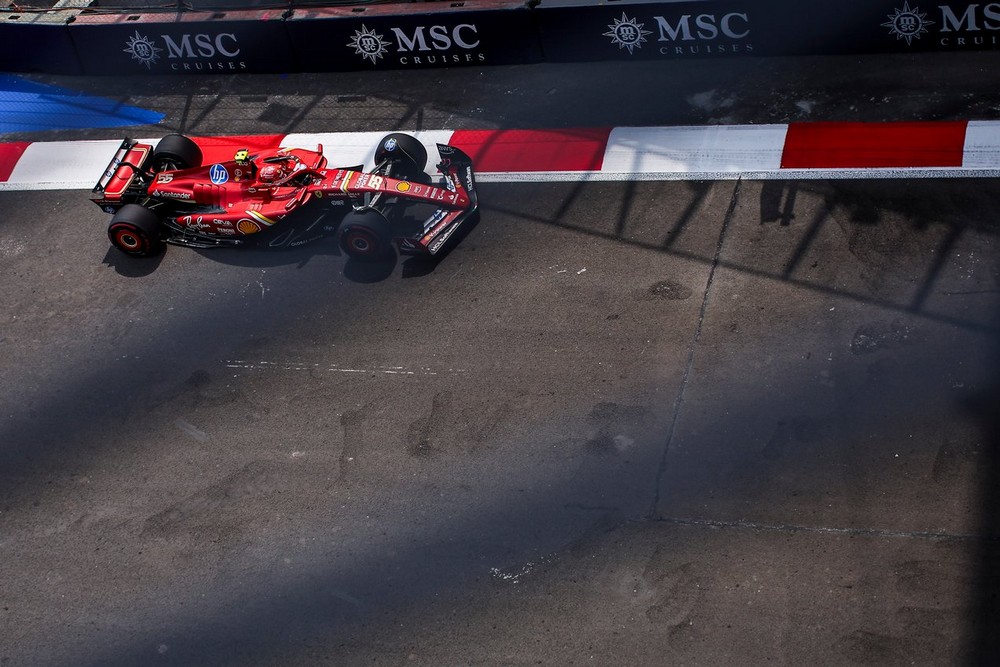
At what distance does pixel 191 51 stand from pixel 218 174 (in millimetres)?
3934

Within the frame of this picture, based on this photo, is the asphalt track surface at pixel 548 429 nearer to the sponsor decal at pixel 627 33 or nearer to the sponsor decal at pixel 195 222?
the sponsor decal at pixel 195 222

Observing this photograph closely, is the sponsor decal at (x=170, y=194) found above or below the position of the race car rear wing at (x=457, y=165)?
A: above

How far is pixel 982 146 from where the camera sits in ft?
39.7

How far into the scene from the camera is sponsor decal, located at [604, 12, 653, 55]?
1416cm

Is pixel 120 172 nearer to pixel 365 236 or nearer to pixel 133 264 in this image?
pixel 133 264

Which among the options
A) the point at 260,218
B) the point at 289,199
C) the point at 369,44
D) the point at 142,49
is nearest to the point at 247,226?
the point at 260,218

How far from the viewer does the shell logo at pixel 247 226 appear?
12.4 meters

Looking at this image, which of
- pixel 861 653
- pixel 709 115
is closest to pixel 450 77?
pixel 709 115

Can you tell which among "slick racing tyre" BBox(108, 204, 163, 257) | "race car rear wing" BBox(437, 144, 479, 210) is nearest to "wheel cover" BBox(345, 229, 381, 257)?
"race car rear wing" BBox(437, 144, 479, 210)

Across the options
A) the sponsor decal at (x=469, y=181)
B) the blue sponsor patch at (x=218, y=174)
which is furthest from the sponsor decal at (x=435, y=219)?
the blue sponsor patch at (x=218, y=174)

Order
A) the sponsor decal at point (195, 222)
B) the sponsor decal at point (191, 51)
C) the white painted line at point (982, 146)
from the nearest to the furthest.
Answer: the white painted line at point (982, 146), the sponsor decal at point (195, 222), the sponsor decal at point (191, 51)

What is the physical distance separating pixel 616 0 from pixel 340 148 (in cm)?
396

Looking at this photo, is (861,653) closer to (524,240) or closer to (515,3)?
(524,240)

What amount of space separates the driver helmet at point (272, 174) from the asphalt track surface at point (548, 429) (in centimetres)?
92
